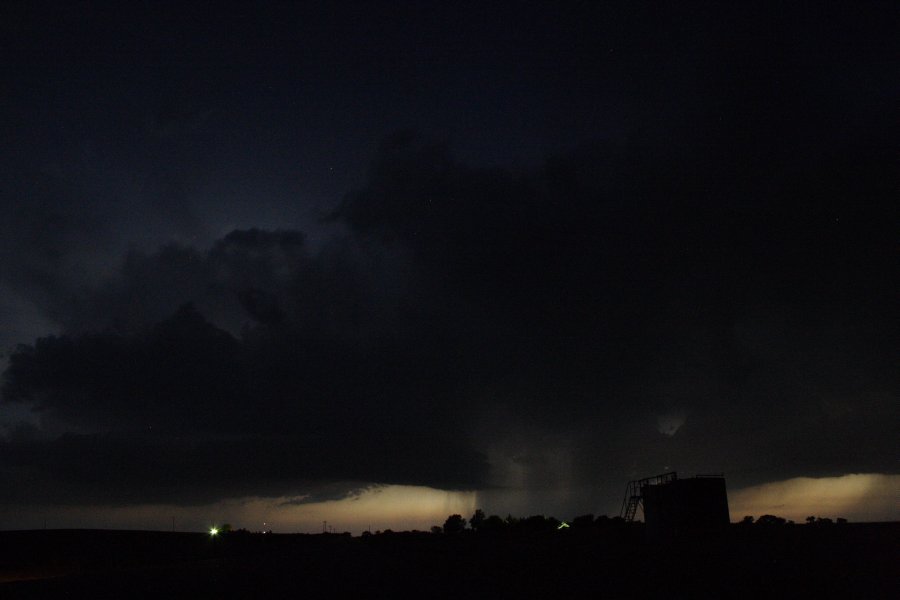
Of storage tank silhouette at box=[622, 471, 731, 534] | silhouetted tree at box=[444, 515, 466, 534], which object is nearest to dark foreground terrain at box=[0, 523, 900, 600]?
storage tank silhouette at box=[622, 471, 731, 534]

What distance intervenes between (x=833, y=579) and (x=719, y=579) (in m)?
4.28

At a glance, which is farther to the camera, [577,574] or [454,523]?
[454,523]

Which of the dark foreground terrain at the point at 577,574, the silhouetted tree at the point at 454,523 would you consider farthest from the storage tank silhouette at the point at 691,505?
the silhouetted tree at the point at 454,523

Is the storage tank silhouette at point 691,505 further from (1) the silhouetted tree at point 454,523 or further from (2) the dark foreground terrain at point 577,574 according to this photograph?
(1) the silhouetted tree at point 454,523

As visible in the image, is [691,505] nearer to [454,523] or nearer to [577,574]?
[577,574]

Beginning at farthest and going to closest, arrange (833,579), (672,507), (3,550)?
1. (3,550)
2. (672,507)
3. (833,579)

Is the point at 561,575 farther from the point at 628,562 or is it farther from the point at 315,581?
the point at 315,581

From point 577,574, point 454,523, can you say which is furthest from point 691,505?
point 454,523

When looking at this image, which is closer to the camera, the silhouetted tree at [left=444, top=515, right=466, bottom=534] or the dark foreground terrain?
the dark foreground terrain

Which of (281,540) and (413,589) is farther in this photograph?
(281,540)

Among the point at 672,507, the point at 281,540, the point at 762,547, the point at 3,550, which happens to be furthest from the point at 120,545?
the point at 762,547

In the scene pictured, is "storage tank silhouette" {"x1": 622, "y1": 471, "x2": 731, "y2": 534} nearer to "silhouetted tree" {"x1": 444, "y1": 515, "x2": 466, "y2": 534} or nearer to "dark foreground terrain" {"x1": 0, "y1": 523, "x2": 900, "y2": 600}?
"dark foreground terrain" {"x1": 0, "y1": 523, "x2": 900, "y2": 600}

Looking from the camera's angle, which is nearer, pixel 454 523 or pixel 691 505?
pixel 691 505

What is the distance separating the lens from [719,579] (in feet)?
91.5
